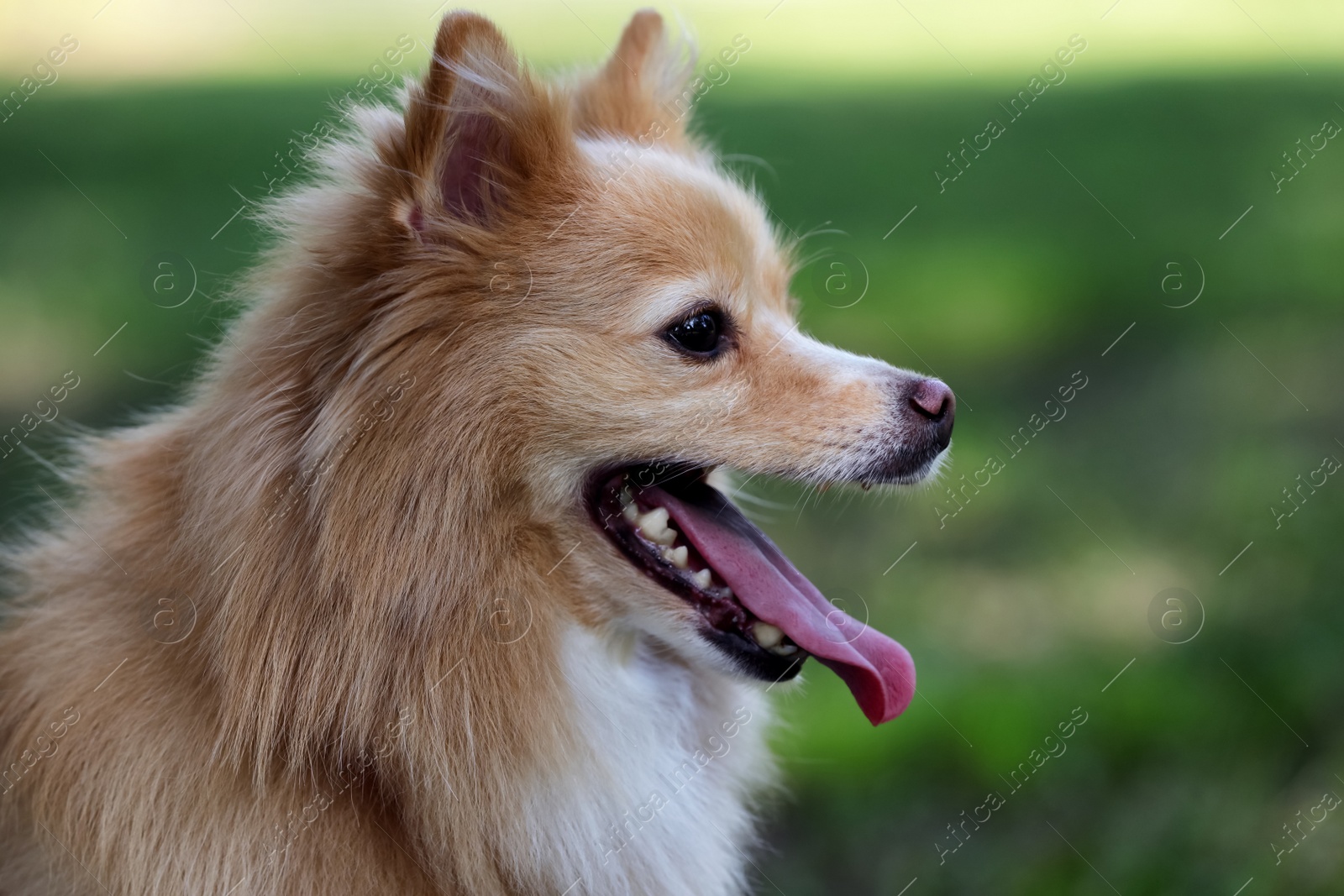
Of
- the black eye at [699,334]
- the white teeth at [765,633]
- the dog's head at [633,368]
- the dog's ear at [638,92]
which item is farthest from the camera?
the dog's ear at [638,92]

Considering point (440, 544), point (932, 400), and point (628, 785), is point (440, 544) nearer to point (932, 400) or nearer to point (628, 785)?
point (628, 785)

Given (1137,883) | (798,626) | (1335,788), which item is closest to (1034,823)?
(1137,883)

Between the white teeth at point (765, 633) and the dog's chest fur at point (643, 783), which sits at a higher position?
the white teeth at point (765, 633)

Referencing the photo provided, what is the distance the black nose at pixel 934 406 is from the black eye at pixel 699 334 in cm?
52

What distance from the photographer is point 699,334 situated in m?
2.83

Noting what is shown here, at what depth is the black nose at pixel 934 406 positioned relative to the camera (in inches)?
115

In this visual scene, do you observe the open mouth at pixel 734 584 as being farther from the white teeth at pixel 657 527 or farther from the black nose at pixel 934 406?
the black nose at pixel 934 406

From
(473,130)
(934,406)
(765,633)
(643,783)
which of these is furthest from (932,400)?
(473,130)

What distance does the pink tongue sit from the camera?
2.92m

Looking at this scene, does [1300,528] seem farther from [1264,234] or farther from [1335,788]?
[1264,234]

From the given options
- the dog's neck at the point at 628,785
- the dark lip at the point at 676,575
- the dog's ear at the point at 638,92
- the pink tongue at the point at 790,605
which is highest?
the dog's ear at the point at 638,92

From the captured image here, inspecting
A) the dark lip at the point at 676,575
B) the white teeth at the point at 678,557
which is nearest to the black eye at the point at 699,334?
the dark lip at the point at 676,575

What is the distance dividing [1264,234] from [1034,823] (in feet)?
22.3

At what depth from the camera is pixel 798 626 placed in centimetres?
293
